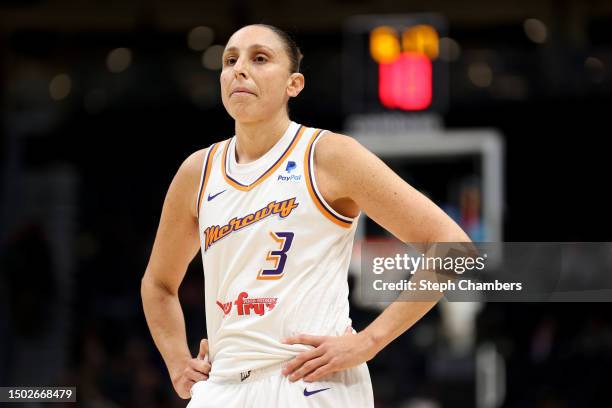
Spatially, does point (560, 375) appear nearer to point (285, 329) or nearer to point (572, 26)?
point (572, 26)

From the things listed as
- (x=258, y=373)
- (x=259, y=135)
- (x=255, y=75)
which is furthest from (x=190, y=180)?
(x=258, y=373)

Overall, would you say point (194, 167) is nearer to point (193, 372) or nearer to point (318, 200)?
point (318, 200)

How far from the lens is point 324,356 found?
3.48 meters

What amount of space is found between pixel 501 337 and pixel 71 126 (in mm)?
6141

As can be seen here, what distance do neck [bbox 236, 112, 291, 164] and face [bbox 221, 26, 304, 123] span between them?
0.04 meters

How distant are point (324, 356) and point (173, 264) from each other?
0.91 meters

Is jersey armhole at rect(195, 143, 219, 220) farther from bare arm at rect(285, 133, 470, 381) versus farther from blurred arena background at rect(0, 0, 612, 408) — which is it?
blurred arena background at rect(0, 0, 612, 408)

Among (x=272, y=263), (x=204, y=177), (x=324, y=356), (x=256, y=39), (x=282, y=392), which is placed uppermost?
(x=256, y=39)

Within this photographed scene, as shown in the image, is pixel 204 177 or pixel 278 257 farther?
pixel 204 177

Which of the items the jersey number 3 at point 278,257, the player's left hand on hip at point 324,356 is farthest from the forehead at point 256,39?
the player's left hand on hip at point 324,356

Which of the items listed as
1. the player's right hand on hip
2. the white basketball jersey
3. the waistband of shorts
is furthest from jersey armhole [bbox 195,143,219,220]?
the waistband of shorts

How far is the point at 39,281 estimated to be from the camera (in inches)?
491

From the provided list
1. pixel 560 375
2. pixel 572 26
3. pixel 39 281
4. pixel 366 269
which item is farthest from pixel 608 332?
pixel 366 269

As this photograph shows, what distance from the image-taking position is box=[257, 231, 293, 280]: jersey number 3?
3.57 meters
